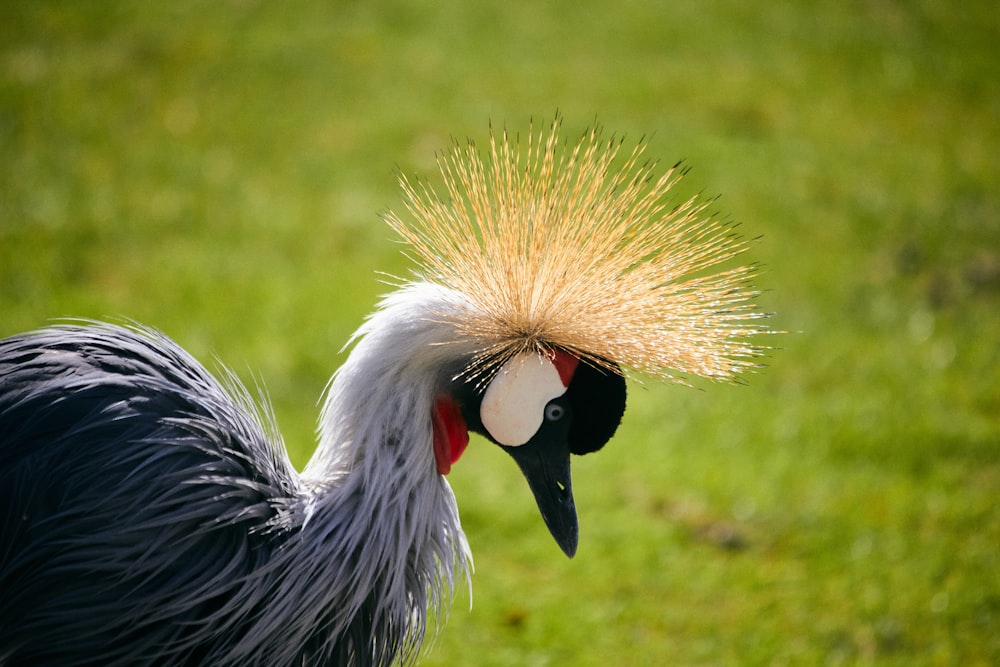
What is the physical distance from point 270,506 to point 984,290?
3.58 m

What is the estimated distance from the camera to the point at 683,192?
4.50 m

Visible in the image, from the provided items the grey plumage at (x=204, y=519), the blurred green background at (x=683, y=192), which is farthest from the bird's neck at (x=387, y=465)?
the blurred green background at (x=683, y=192)

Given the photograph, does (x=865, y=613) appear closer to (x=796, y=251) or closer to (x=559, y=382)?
(x=559, y=382)

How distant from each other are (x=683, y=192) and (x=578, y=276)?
127 inches

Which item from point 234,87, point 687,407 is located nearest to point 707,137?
point 687,407

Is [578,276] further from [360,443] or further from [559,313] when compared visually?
[360,443]

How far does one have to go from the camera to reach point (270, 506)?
1.49m

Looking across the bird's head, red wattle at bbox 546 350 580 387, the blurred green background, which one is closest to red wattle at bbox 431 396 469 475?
the bird's head

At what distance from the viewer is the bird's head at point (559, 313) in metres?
1.41

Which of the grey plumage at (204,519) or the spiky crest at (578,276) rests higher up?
the spiky crest at (578,276)

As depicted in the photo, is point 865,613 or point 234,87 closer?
point 865,613

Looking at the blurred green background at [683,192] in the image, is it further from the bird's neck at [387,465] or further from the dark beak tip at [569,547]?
the dark beak tip at [569,547]

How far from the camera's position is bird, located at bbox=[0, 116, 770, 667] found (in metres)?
1.39

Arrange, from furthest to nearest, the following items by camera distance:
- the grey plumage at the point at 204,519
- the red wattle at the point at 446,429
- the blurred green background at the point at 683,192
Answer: the blurred green background at the point at 683,192
the red wattle at the point at 446,429
the grey plumage at the point at 204,519
